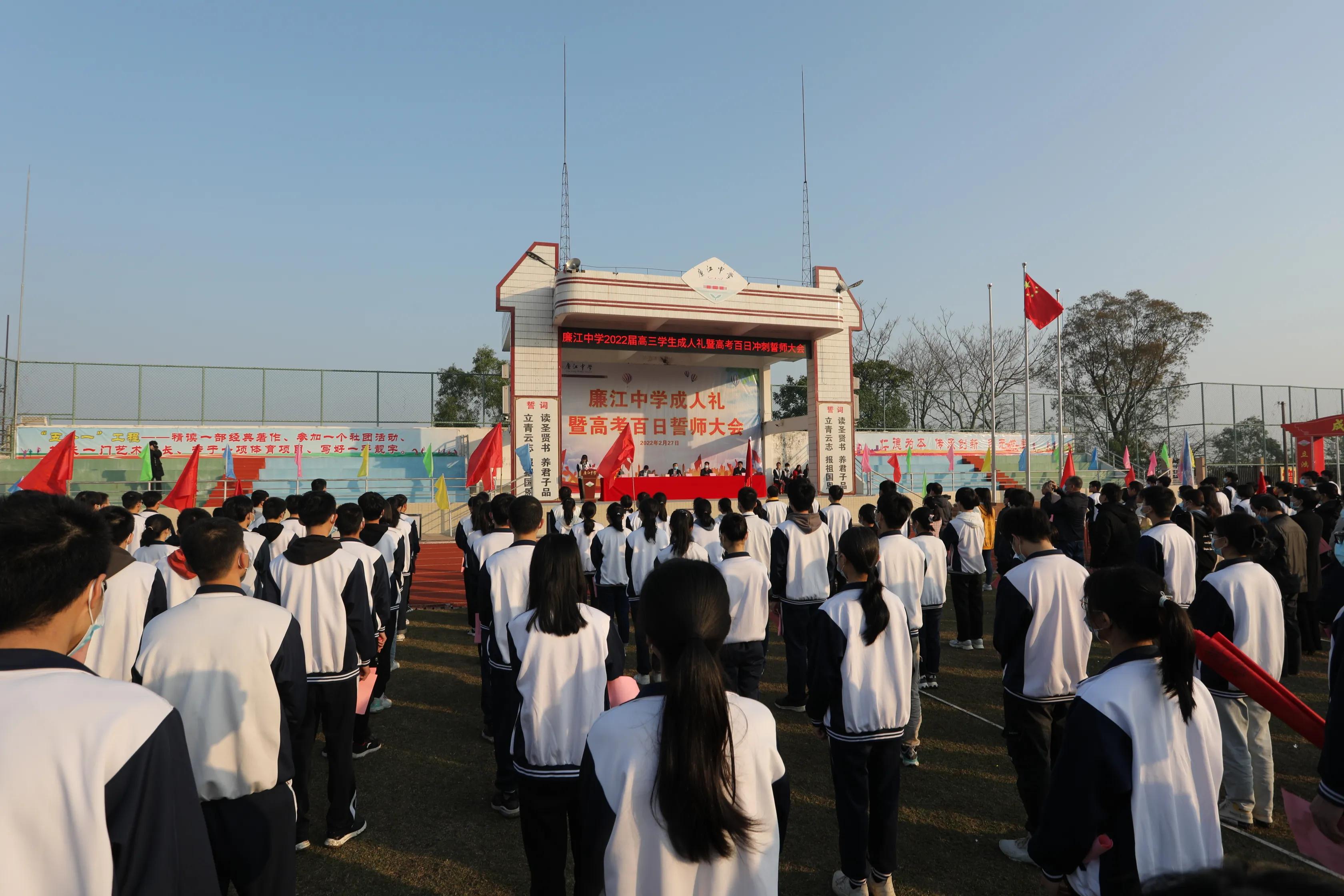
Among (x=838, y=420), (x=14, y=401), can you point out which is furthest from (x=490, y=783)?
(x=14, y=401)

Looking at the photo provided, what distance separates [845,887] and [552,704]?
1.67 m

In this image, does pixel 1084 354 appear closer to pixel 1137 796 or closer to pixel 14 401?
pixel 1137 796

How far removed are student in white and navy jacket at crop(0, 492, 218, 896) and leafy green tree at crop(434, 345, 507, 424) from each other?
951 inches

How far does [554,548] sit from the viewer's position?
2.81 metres

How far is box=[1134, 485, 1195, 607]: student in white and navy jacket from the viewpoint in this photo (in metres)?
5.95

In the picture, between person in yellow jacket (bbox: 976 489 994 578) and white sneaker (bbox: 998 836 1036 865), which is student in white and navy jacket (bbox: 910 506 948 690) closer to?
person in yellow jacket (bbox: 976 489 994 578)

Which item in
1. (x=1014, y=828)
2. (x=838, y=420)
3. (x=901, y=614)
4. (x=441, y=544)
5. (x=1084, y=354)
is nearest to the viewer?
(x=901, y=614)

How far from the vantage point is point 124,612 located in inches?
149

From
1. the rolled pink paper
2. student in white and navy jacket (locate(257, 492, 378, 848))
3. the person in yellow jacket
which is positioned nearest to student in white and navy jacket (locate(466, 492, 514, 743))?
student in white and navy jacket (locate(257, 492, 378, 848))

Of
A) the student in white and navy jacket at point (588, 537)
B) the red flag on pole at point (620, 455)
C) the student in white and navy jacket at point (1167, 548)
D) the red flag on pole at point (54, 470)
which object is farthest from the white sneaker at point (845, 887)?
the red flag on pole at point (620, 455)

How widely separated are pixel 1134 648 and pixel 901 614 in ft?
4.09

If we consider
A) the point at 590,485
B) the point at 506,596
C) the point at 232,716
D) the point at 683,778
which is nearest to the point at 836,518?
the point at 506,596

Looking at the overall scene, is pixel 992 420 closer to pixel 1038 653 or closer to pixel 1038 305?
pixel 1038 305

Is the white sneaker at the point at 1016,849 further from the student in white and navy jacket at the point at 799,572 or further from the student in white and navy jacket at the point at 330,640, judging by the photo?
the student in white and navy jacket at the point at 330,640
